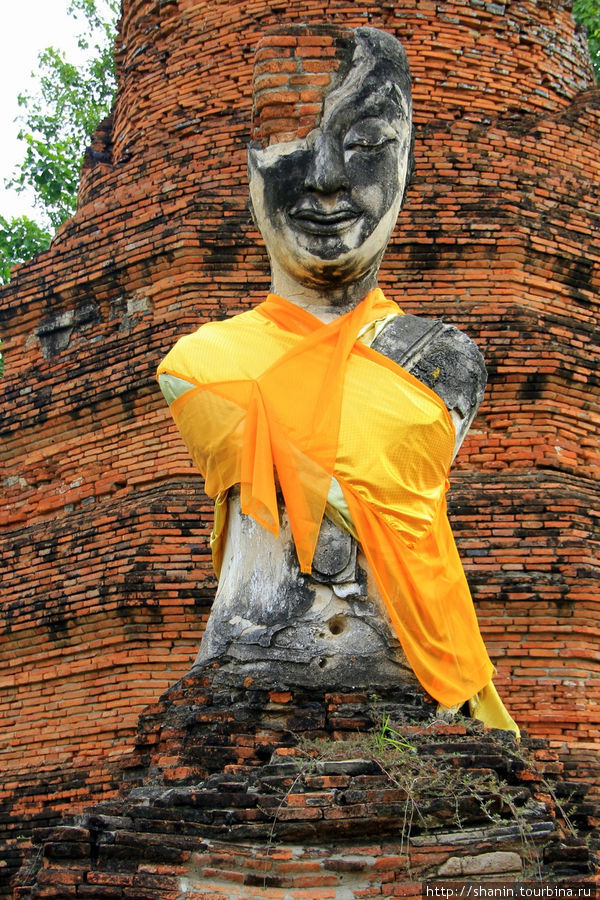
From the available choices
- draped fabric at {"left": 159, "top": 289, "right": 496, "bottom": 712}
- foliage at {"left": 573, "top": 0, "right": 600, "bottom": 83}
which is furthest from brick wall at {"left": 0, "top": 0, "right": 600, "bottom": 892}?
draped fabric at {"left": 159, "top": 289, "right": 496, "bottom": 712}

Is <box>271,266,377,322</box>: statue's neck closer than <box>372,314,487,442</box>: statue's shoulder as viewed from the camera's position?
No

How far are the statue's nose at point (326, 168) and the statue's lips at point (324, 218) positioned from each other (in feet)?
0.28

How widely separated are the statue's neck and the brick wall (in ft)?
9.17

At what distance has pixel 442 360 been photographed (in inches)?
259

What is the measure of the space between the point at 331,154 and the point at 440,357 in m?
0.96

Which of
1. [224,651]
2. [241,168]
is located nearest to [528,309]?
[241,168]

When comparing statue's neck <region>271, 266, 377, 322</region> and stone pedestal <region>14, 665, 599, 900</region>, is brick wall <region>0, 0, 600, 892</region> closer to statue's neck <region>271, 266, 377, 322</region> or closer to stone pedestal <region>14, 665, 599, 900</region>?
statue's neck <region>271, 266, 377, 322</region>

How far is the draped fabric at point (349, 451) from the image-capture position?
6.08 metres

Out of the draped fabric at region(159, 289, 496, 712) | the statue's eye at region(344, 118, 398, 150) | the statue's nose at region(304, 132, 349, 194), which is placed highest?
the statue's eye at region(344, 118, 398, 150)

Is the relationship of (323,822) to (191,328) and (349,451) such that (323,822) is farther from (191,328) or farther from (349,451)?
(191,328)

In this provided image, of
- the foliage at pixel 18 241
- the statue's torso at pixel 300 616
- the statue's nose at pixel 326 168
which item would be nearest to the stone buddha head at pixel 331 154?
the statue's nose at pixel 326 168

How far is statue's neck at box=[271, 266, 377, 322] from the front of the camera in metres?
6.70

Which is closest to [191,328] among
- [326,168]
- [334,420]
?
[326,168]

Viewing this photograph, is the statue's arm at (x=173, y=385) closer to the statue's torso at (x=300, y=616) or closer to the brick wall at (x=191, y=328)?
the statue's torso at (x=300, y=616)
